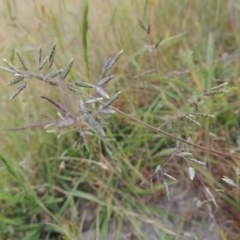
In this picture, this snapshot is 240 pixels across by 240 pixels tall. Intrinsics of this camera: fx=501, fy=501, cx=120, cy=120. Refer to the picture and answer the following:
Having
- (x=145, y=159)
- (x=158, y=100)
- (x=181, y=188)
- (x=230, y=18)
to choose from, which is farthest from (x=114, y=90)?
(x=230, y=18)

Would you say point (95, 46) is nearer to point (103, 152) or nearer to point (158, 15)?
point (158, 15)

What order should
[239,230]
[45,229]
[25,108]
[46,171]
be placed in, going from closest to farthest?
[239,230]
[45,229]
[46,171]
[25,108]

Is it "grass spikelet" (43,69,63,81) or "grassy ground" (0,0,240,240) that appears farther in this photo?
"grassy ground" (0,0,240,240)

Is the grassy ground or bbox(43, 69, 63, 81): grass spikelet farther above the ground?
bbox(43, 69, 63, 81): grass spikelet

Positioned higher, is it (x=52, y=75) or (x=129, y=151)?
(x=52, y=75)

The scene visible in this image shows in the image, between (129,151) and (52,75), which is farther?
(129,151)

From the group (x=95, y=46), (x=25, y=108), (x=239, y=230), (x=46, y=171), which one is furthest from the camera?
(x=95, y=46)

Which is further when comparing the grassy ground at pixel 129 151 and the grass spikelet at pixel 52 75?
the grassy ground at pixel 129 151

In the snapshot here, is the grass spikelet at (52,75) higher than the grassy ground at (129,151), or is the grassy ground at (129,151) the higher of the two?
the grass spikelet at (52,75)
